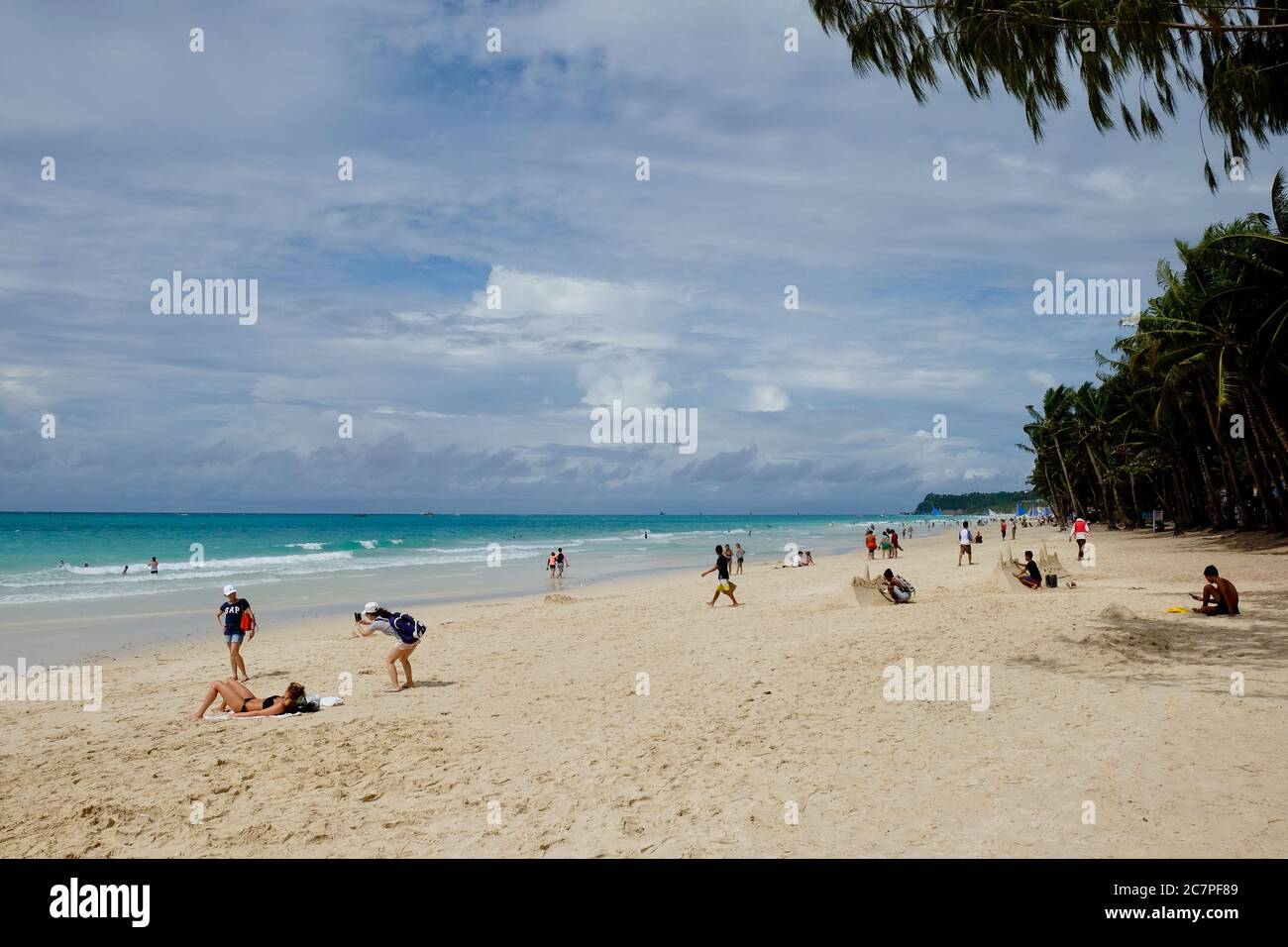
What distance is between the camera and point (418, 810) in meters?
6.36


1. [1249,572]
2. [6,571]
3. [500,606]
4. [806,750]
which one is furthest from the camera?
[6,571]

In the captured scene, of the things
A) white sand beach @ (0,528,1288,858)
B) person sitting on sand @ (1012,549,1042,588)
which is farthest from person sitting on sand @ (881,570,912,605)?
white sand beach @ (0,528,1288,858)

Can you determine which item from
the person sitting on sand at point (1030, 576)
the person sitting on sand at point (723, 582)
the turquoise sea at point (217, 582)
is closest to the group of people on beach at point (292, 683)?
the turquoise sea at point (217, 582)

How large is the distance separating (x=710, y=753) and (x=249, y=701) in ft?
19.1

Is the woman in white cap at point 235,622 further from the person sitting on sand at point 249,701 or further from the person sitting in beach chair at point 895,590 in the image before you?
the person sitting in beach chair at point 895,590

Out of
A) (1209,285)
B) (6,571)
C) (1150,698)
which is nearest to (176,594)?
(6,571)

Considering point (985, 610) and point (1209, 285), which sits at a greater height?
point (1209, 285)

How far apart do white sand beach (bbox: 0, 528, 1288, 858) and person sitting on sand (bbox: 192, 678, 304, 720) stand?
0.27 metres

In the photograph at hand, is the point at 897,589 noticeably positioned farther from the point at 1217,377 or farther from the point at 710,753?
the point at 1217,377

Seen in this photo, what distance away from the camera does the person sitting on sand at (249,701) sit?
31.5ft

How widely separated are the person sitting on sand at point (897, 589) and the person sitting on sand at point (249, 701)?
11754 mm

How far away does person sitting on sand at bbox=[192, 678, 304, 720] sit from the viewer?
9.59 metres

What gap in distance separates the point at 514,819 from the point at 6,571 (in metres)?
44.7
